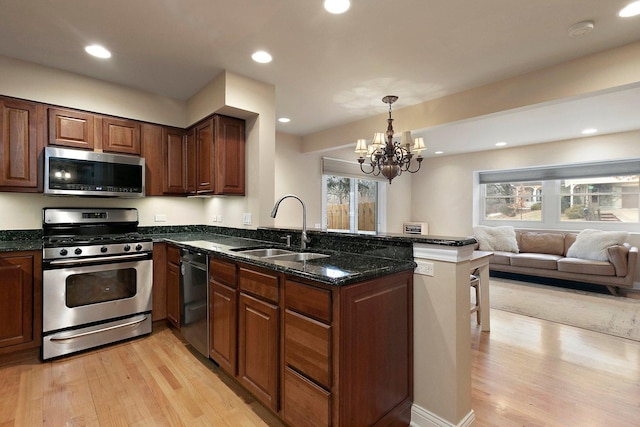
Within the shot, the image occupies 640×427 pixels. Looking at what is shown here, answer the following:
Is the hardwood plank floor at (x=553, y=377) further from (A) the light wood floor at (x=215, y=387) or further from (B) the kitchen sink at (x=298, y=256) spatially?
(B) the kitchen sink at (x=298, y=256)

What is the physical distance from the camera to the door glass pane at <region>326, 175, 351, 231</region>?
20.0 feet

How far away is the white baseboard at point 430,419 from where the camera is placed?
69.3 inches

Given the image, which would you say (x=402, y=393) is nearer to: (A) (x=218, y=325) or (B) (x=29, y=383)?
(A) (x=218, y=325)

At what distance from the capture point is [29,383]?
2246mm

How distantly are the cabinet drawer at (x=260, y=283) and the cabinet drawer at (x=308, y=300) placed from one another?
11cm

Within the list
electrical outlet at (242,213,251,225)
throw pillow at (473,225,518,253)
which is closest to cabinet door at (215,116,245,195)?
electrical outlet at (242,213,251,225)

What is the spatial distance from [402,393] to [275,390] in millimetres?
744

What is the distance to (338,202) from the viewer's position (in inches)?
245

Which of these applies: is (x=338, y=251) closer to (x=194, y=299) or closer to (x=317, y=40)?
(x=194, y=299)

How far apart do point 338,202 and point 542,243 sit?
12.5 ft

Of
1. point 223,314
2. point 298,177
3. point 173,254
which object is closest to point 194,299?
point 223,314

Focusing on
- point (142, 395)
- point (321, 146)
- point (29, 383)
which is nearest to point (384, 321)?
point (142, 395)

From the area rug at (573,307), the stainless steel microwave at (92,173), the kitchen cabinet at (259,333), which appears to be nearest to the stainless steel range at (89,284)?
Answer: the stainless steel microwave at (92,173)

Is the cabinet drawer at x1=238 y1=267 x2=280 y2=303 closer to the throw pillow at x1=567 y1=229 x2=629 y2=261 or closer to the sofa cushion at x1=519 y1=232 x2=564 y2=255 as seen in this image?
the throw pillow at x1=567 y1=229 x2=629 y2=261
